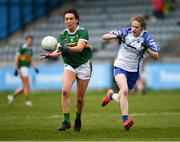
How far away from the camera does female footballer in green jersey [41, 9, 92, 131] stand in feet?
52.5

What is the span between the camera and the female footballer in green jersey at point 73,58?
52.5ft

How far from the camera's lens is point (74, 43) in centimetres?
1623

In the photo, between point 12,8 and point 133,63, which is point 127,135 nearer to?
point 133,63

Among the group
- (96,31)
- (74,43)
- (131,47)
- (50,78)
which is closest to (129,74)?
(131,47)

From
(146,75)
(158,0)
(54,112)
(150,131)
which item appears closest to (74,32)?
(150,131)

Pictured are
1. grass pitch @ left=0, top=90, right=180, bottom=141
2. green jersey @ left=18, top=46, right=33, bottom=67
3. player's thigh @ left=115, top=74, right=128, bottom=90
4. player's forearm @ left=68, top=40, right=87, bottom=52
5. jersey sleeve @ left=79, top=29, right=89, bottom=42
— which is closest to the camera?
grass pitch @ left=0, top=90, right=180, bottom=141

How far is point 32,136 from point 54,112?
7672 millimetres

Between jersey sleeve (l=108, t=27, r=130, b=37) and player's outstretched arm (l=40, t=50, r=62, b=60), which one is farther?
jersey sleeve (l=108, t=27, r=130, b=37)

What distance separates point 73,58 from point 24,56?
11.6m

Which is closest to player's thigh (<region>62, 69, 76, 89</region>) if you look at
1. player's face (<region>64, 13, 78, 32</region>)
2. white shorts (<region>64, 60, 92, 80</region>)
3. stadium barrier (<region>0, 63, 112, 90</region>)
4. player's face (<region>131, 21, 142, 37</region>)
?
white shorts (<region>64, 60, 92, 80</region>)

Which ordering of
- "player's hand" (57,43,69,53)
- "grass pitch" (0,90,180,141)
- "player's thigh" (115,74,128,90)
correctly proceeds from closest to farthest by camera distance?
1. "grass pitch" (0,90,180,141)
2. "player's hand" (57,43,69,53)
3. "player's thigh" (115,74,128,90)

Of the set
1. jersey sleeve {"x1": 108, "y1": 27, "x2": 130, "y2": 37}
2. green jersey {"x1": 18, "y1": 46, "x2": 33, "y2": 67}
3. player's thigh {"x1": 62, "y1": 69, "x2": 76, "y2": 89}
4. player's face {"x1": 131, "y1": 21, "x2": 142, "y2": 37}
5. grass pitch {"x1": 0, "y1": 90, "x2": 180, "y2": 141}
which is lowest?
green jersey {"x1": 18, "y1": 46, "x2": 33, "y2": 67}

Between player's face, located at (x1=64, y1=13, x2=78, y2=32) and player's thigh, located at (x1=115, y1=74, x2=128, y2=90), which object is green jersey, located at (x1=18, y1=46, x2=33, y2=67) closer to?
player's thigh, located at (x1=115, y1=74, x2=128, y2=90)

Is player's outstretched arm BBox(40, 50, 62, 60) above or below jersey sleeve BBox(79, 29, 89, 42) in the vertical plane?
below
